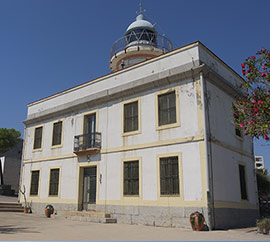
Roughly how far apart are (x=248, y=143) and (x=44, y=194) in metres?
11.8

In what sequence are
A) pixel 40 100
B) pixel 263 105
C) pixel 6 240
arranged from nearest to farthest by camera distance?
pixel 6 240
pixel 263 105
pixel 40 100

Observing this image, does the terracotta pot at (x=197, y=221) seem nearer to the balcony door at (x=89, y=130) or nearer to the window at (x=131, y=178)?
the window at (x=131, y=178)

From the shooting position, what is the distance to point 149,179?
1252 cm

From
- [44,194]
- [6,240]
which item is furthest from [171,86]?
[44,194]

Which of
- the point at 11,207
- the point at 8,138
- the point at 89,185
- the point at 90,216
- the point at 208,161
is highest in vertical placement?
the point at 8,138

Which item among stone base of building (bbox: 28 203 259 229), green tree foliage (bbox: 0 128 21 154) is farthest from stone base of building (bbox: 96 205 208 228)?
green tree foliage (bbox: 0 128 21 154)

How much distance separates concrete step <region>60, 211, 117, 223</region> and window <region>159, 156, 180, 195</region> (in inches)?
114

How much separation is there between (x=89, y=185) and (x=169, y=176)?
16.5ft

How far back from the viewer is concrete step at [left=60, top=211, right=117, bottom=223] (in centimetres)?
1288

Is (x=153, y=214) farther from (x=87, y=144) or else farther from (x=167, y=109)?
(x=87, y=144)

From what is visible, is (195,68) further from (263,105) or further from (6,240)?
(6,240)

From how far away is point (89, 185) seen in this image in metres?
15.1

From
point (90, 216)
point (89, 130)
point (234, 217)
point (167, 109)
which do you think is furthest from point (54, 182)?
point (234, 217)

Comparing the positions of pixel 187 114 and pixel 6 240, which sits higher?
pixel 187 114
